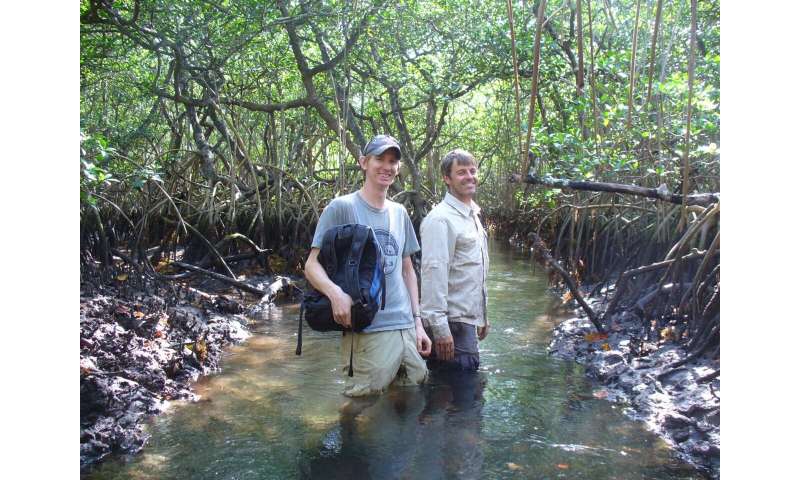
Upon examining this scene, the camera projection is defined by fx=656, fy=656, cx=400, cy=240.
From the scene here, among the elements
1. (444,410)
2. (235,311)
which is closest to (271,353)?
(235,311)

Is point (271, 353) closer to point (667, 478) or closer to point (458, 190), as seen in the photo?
point (458, 190)

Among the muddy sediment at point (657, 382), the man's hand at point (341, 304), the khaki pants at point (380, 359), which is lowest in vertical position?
the muddy sediment at point (657, 382)

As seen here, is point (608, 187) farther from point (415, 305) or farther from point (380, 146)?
point (380, 146)

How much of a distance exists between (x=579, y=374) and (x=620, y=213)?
9.17 ft

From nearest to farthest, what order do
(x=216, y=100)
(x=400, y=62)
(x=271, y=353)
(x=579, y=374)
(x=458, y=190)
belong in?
(x=458, y=190)
(x=579, y=374)
(x=271, y=353)
(x=216, y=100)
(x=400, y=62)

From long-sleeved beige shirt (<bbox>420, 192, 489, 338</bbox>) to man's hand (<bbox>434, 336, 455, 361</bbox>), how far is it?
0.02 meters

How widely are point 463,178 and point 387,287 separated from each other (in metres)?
0.71

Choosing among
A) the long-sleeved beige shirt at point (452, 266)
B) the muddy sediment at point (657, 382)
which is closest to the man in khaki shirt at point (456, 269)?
the long-sleeved beige shirt at point (452, 266)

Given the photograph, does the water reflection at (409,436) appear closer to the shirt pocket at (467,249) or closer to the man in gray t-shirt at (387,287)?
the man in gray t-shirt at (387,287)

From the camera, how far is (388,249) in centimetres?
282

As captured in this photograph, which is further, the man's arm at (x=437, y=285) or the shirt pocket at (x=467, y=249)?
the shirt pocket at (x=467, y=249)

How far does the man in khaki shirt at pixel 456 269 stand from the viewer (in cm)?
304

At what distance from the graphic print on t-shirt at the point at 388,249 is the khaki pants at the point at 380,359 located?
0.27 meters

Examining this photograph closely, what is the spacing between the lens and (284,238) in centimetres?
782
